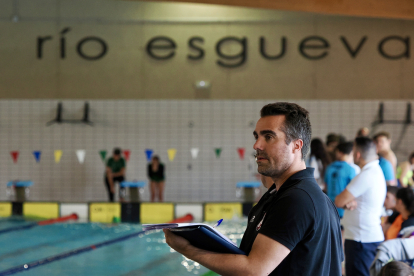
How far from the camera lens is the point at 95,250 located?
5.48 meters

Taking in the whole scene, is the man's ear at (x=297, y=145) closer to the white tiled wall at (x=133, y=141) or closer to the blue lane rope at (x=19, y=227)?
the blue lane rope at (x=19, y=227)

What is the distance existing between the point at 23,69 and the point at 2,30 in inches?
42.0

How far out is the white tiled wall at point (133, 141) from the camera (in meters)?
9.80

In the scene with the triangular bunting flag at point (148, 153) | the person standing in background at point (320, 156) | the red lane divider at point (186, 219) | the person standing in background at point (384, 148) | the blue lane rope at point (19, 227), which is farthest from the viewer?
the triangular bunting flag at point (148, 153)

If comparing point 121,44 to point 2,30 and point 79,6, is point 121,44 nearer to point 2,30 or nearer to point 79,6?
point 79,6

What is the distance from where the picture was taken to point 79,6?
10008 millimetres

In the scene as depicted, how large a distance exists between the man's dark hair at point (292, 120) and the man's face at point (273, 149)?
2 cm

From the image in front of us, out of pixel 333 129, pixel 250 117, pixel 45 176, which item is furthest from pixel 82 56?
pixel 333 129

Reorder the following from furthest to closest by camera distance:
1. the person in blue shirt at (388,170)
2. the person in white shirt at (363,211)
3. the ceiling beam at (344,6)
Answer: the ceiling beam at (344,6)
the person in blue shirt at (388,170)
the person in white shirt at (363,211)

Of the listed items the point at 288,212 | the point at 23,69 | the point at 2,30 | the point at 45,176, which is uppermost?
the point at 2,30

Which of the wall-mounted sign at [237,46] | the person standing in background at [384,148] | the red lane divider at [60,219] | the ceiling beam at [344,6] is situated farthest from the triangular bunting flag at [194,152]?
the person standing in background at [384,148]

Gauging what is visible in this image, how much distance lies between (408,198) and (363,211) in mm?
465

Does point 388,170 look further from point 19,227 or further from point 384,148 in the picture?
point 19,227

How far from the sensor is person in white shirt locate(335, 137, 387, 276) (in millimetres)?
3084
